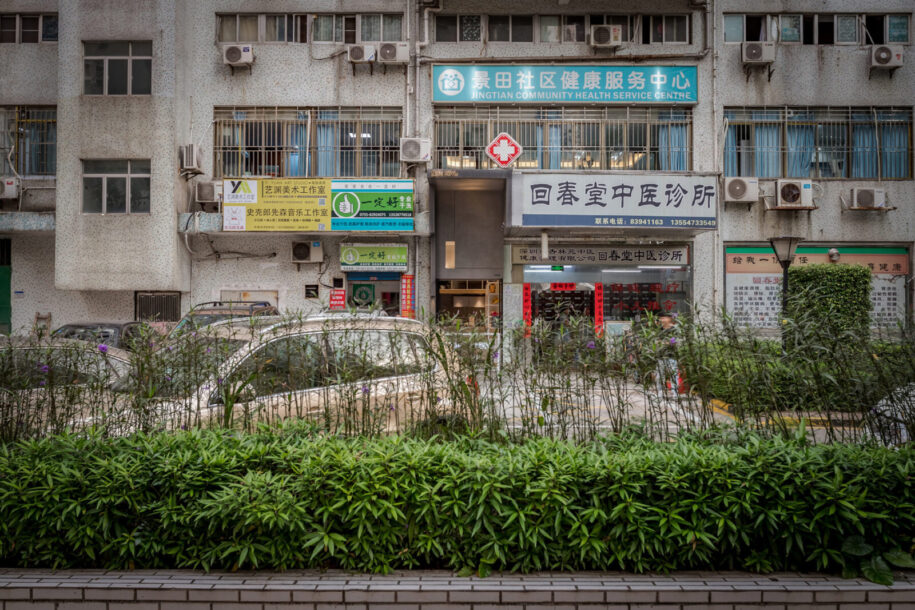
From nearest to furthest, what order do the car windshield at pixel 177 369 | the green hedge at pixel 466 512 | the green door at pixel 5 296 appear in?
the green hedge at pixel 466 512
the car windshield at pixel 177 369
the green door at pixel 5 296

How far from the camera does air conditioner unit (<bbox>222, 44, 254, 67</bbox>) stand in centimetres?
1576

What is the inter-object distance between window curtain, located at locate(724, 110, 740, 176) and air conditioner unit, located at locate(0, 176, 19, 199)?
19.0 meters

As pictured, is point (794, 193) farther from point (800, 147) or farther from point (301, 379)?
point (301, 379)

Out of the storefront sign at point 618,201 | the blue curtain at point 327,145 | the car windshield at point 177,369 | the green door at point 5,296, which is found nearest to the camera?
the car windshield at point 177,369

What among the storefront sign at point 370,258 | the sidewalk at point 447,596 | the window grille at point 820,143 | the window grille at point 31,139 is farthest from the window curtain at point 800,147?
the window grille at point 31,139

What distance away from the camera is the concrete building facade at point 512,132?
52.6ft

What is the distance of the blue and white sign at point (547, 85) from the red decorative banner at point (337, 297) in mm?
5754

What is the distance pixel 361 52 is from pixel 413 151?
3.08 metres

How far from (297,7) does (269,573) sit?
54.1 ft

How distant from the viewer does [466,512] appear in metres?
3.37

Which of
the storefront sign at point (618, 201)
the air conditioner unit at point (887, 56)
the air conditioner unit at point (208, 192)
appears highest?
the air conditioner unit at point (887, 56)

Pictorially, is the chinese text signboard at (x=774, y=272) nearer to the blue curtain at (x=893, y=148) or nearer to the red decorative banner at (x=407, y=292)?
the blue curtain at (x=893, y=148)

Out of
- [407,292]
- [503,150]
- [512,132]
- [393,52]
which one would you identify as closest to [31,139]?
[393,52]

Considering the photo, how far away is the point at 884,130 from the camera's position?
640 inches
